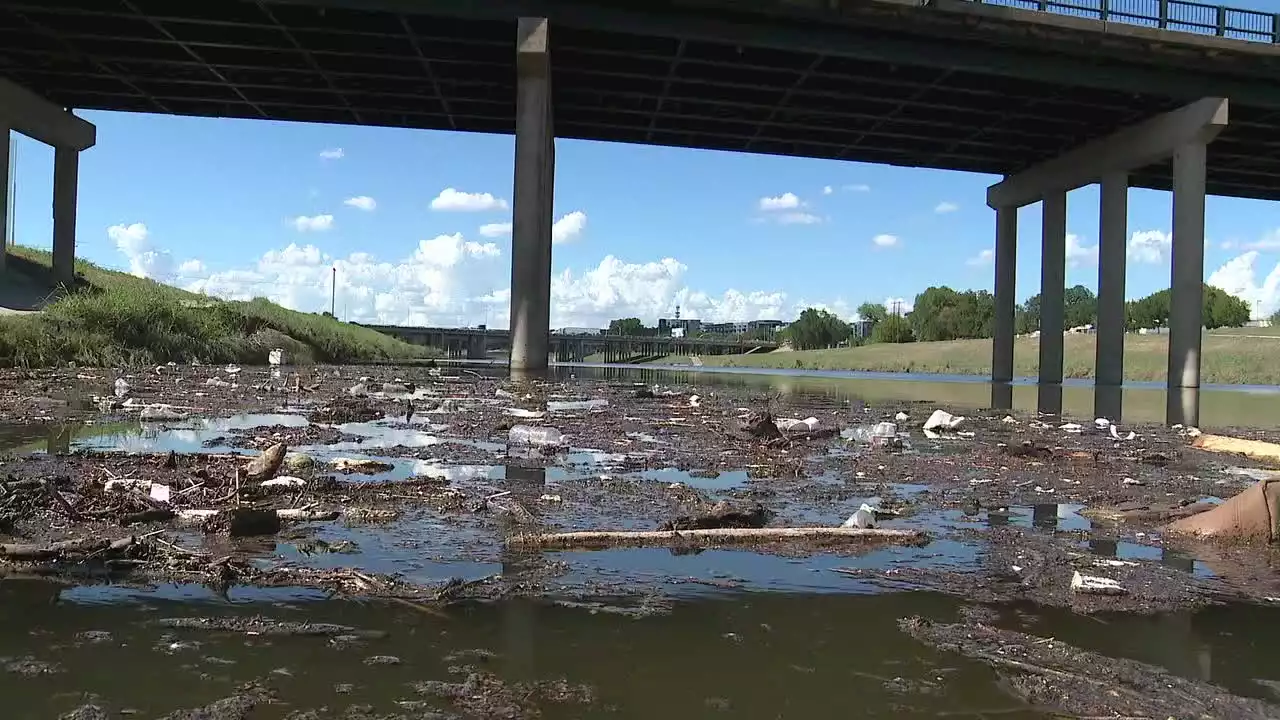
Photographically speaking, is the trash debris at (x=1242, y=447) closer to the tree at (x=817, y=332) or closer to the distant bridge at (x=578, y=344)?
the distant bridge at (x=578, y=344)

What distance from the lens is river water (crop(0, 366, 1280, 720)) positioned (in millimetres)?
1677

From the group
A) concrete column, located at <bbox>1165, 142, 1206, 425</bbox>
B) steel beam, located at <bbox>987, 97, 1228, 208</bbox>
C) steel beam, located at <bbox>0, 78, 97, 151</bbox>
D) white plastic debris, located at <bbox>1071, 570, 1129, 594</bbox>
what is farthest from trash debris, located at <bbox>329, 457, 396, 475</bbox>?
steel beam, located at <bbox>0, 78, 97, 151</bbox>

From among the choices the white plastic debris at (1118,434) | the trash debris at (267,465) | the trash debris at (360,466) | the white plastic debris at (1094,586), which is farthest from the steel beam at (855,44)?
the white plastic debris at (1094,586)

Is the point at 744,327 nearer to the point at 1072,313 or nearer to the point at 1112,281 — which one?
the point at 1072,313

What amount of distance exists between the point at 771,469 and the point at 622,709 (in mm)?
3679

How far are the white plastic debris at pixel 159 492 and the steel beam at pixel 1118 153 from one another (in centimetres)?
3362

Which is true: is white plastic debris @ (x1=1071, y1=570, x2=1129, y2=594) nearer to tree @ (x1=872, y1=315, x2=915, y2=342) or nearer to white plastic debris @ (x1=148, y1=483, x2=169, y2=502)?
white plastic debris @ (x1=148, y1=483, x2=169, y2=502)

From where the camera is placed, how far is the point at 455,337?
77.8 metres

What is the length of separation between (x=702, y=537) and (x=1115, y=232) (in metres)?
35.5

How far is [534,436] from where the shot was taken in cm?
657

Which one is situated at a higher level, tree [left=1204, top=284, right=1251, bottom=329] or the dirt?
tree [left=1204, top=284, right=1251, bottom=329]

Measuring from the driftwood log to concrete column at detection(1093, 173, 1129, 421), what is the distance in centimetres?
3384

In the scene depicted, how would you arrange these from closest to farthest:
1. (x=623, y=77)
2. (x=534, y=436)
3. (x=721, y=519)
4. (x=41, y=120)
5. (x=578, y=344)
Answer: (x=721, y=519), (x=534, y=436), (x=623, y=77), (x=41, y=120), (x=578, y=344)

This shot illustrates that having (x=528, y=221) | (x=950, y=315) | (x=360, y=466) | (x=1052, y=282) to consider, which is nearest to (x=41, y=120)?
(x=528, y=221)
